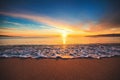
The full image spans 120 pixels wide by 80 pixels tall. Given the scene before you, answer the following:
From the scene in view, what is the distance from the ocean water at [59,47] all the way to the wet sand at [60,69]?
0.98ft

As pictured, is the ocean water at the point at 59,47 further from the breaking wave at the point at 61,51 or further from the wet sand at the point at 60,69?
the wet sand at the point at 60,69

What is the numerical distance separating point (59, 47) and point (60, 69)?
94 cm

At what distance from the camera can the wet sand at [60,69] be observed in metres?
2.07

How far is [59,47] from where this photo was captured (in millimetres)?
3223

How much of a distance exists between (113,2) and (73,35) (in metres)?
1.10

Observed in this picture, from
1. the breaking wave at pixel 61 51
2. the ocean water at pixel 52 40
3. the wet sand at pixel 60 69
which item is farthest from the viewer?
the ocean water at pixel 52 40

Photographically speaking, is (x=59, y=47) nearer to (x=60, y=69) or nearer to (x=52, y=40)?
(x=52, y=40)

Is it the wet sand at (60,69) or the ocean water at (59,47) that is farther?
the ocean water at (59,47)

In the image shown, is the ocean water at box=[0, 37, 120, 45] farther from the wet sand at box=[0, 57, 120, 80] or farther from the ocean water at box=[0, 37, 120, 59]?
the wet sand at box=[0, 57, 120, 80]

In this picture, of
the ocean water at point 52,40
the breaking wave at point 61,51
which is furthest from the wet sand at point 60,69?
the ocean water at point 52,40

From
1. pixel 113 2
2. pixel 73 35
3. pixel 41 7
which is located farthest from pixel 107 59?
pixel 41 7

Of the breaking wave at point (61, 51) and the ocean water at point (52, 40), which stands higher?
the ocean water at point (52, 40)

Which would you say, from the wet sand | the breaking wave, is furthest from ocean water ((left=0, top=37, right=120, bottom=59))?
the wet sand

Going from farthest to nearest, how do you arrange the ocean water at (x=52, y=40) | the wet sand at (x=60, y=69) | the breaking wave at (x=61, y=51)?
the ocean water at (x=52, y=40) → the breaking wave at (x=61, y=51) → the wet sand at (x=60, y=69)
